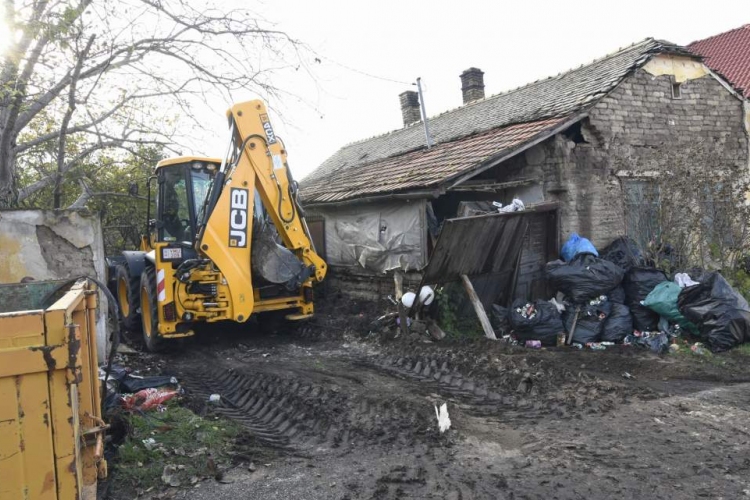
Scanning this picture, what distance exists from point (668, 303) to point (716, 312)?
0.56 m

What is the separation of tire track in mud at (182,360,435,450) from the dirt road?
2 cm

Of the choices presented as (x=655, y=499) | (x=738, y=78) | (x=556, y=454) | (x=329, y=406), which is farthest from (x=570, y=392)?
(x=738, y=78)

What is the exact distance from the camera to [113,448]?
397 cm

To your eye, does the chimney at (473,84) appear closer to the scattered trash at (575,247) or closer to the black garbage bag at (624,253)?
the black garbage bag at (624,253)

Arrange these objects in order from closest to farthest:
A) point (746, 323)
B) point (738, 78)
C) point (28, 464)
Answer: point (28, 464), point (746, 323), point (738, 78)

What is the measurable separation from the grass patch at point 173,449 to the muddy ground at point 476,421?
0.53ft

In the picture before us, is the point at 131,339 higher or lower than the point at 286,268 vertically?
lower

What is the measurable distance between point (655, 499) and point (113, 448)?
3667mm

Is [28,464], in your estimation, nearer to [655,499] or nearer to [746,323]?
[655,499]

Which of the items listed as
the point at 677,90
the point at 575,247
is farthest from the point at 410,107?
the point at 575,247

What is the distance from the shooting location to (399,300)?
798cm

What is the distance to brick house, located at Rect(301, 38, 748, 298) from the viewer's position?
862 centimetres

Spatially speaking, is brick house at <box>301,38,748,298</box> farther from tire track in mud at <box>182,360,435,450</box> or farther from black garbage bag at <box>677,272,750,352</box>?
tire track in mud at <box>182,360,435,450</box>

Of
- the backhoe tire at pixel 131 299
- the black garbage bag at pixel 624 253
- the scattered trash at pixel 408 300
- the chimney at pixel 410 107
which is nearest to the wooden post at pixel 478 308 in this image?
the scattered trash at pixel 408 300
